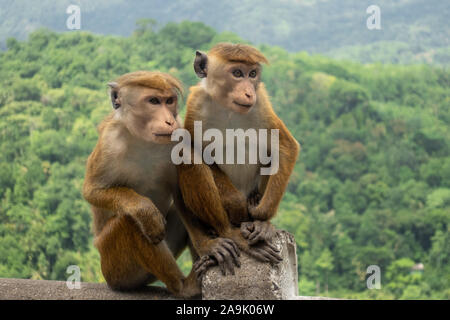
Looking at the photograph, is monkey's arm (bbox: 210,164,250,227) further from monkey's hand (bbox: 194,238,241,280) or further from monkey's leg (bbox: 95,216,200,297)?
monkey's leg (bbox: 95,216,200,297)

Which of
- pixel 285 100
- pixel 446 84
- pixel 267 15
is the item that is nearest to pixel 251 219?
pixel 285 100

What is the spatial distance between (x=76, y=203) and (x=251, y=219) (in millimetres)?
26838

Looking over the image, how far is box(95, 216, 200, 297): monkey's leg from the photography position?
445 centimetres

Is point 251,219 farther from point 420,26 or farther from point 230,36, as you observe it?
point 420,26

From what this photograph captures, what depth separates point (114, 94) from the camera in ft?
15.4

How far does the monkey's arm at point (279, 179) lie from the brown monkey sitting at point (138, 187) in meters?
0.45

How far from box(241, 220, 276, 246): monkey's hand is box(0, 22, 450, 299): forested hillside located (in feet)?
69.7

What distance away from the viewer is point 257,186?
5.24 metres

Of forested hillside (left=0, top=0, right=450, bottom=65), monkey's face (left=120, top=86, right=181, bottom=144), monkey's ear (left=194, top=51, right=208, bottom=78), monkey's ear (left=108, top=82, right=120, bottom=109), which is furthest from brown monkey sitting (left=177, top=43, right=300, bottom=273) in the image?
forested hillside (left=0, top=0, right=450, bottom=65)

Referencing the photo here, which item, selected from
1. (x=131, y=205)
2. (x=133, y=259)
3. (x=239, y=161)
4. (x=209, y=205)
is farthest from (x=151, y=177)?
(x=239, y=161)

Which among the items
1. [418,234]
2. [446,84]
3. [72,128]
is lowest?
[418,234]

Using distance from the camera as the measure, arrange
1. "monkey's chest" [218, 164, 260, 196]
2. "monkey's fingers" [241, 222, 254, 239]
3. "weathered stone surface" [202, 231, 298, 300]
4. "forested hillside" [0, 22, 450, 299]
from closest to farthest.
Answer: "weathered stone surface" [202, 231, 298, 300] → "monkey's fingers" [241, 222, 254, 239] → "monkey's chest" [218, 164, 260, 196] → "forested hillside" [0, 22, 450, 299]

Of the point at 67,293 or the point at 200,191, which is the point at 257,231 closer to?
the point at 200,191

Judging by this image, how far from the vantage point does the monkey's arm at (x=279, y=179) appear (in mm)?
4910
